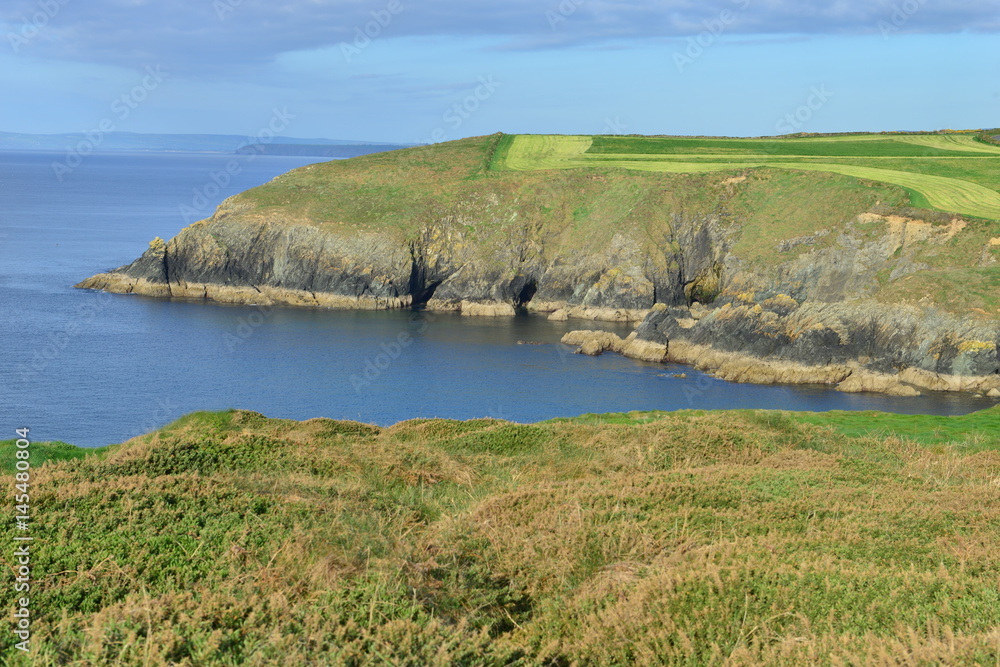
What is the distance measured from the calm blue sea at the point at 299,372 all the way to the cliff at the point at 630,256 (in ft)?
18.6

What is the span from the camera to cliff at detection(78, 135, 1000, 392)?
72000mm

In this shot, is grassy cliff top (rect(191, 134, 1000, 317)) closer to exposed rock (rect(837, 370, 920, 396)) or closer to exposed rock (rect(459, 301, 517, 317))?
exposed rock (rect(459, 301, 517, 317))

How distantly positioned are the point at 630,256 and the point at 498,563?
88884 millimetres

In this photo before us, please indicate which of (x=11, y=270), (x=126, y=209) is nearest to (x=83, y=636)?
(x=11, y=270)

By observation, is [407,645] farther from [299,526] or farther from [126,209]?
[126,209]

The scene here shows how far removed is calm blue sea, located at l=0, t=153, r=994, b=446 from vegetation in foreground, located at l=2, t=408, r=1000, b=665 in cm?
4102

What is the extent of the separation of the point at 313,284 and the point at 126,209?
114 m

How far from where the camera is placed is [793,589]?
12.1 metres

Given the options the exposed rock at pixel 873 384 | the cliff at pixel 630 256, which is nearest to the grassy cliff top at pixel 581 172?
the cliff at pixel 630 256

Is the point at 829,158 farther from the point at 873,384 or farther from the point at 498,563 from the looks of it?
the point at 498,563

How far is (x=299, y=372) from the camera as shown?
7144 centimetres

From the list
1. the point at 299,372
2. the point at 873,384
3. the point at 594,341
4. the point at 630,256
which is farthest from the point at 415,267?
the point at 873,384

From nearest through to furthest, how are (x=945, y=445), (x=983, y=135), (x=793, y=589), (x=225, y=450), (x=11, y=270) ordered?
(x=793, y=589) < (x=225, y=450) < (x=945, y=445) < (x=11, y=270) < (x=983, y=135)

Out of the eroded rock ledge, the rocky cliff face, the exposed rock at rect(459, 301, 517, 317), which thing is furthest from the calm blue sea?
the rocky cliff face
